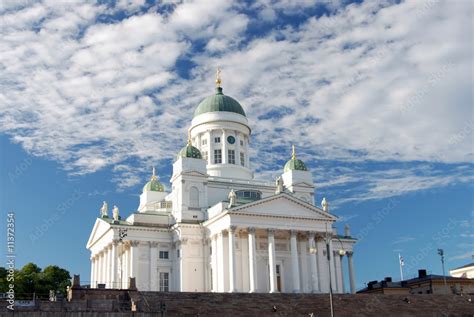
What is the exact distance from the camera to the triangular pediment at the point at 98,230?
6488 cm

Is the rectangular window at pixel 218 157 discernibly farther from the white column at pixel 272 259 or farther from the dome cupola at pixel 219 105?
the white column at pixel 272 259

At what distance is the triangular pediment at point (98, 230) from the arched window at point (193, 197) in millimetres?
9098

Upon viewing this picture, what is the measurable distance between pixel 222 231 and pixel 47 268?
106 ft

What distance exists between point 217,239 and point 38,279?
97.0 ft

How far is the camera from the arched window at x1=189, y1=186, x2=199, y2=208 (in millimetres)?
63438

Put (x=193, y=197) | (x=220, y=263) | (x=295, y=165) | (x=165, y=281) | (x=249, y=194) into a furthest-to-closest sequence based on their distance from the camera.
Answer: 1. (x=295, y=165)
2. (x=249, y=194)
3. (x=193, y=197)
4. (x=165, y=281)
5. (x=220, y=263)

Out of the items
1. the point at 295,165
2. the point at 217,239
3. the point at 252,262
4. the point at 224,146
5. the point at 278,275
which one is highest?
the point at 224,146

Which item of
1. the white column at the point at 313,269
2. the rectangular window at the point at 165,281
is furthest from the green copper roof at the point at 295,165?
the rectangular window at the point at 165,281

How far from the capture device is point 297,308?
158ft

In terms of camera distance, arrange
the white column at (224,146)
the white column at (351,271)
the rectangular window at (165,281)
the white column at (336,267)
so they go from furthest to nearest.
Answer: the white column at (224,146), the white column at (351,271), the white column at (336,267), the rectangular window at (165,281)

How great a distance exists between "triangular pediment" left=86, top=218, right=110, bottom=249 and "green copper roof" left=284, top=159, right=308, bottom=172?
22228mm

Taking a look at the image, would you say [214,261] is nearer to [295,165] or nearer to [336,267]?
[336,267]

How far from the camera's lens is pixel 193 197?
63.7 m

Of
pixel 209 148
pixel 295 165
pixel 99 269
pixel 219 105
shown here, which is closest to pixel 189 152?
pixel 209 148
